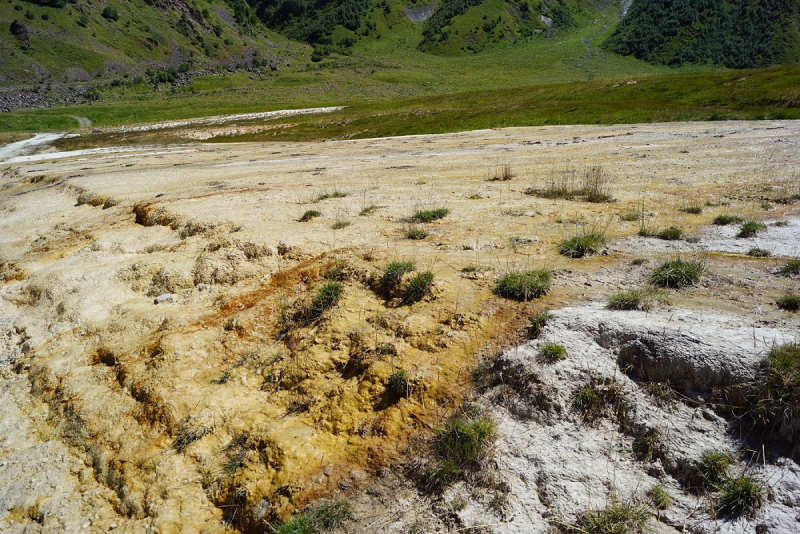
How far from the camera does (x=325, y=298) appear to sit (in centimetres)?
981

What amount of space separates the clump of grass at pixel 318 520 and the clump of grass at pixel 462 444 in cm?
127

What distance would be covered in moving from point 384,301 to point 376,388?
2.39m

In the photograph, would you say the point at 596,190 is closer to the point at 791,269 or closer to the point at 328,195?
the point at 791,269

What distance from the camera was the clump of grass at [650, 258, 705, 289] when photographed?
27.7 feet

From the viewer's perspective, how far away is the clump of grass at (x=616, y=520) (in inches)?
197

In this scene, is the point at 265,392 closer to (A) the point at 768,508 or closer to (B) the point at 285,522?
(B) the point at 285,522

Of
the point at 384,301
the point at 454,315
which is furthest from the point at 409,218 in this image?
the point at 454,315

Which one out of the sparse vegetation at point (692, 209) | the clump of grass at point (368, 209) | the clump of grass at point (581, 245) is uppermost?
the clump of grass at point (368, 209)

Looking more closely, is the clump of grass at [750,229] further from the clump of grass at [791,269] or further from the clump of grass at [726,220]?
A: the clump of grass at [791,269]

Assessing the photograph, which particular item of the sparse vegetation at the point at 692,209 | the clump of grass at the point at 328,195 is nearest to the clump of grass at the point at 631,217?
the sparse vegetation at the point at 692,209

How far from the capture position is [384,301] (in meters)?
9.59

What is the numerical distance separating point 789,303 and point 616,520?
471 centimetres

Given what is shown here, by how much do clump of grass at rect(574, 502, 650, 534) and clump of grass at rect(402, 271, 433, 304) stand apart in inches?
191

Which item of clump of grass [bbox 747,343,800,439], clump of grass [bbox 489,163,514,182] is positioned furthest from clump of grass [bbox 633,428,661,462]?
clump of grass [bbox 489,163,514,182]
